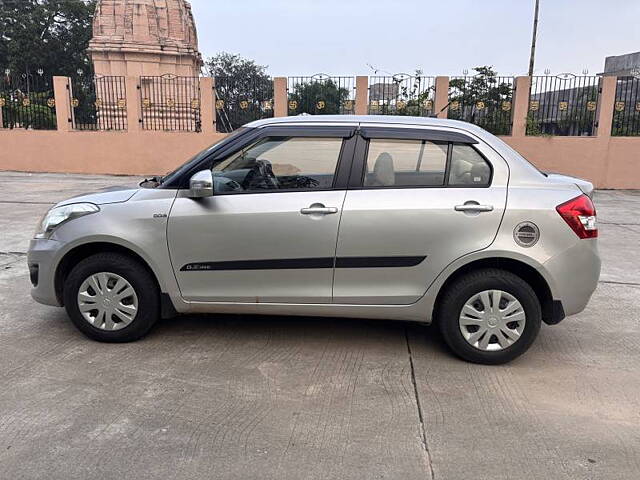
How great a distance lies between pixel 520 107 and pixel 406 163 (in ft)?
41.5

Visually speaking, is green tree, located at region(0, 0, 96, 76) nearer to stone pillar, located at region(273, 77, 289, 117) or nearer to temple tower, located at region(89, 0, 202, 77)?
temple tower, located at region(89, 0, 202, 77)

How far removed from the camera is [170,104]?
1717 cm

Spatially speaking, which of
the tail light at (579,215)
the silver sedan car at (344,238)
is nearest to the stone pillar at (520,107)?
the silver sedan car at (344,238)

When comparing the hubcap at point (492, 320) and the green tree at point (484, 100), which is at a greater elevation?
the green tree at point (484, 100)

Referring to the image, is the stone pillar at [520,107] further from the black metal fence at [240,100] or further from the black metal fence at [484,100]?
the black metal fence at [240,100]

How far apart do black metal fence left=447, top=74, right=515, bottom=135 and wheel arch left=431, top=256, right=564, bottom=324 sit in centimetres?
1191

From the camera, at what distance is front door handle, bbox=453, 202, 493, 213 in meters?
3.79

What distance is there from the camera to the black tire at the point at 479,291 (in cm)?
384

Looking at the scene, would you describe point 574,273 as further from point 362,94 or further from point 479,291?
point 362,94

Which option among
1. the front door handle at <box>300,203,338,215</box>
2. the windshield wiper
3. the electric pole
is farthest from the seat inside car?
the electric pole

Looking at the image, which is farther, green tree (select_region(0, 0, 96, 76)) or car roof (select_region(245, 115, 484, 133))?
green tree (select_region(0, 0, 96, 76))

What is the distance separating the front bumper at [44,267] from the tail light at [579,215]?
3666 mm

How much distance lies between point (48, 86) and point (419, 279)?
17.4 metres

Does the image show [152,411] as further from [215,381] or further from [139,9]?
[139,9]
